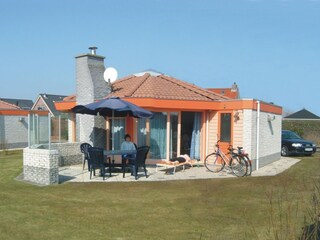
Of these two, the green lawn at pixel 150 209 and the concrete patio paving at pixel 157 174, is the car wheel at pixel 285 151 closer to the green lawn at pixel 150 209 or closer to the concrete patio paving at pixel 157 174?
the concrete patio paving at pixel 157 174

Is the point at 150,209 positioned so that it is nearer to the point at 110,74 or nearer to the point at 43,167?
the point at 43,167

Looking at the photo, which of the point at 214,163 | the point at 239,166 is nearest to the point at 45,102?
the point at 214,163

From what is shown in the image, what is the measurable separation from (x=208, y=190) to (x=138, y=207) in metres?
2.70

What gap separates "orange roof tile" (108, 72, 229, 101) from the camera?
50.7 feet

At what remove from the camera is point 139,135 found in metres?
15.4

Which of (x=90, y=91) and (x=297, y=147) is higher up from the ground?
(x=90, y=91)

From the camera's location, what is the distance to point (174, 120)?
15.6 m

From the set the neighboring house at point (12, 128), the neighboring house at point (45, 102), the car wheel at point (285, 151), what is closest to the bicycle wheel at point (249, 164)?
the car wheel at point (285, 151)

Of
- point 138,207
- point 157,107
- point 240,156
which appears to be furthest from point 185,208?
point 157,107

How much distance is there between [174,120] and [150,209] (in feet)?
24.7

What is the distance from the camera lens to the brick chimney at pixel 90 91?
16.0 metres

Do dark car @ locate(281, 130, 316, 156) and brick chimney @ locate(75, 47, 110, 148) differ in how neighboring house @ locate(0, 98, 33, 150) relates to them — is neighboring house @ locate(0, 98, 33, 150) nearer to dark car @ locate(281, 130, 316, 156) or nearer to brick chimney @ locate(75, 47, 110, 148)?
brick chimney @ locate(75, 47, 110, 148)

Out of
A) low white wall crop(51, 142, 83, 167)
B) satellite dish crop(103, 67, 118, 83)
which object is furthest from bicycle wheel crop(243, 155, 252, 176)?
low white wall crop(51, 142, 83, 167)

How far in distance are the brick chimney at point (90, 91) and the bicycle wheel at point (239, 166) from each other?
225 inches
